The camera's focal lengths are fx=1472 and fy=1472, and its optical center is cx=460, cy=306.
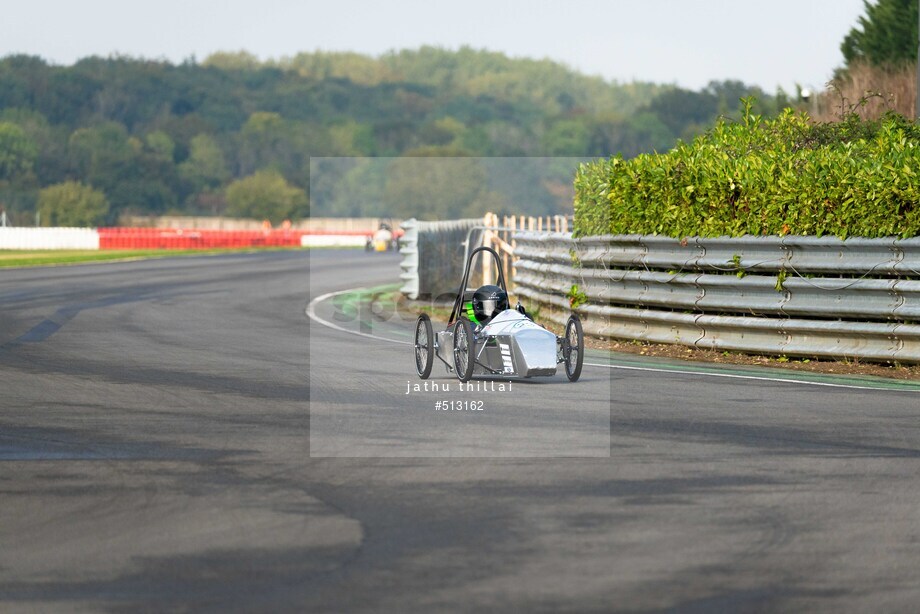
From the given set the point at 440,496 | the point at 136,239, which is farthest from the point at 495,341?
the point at 136,239

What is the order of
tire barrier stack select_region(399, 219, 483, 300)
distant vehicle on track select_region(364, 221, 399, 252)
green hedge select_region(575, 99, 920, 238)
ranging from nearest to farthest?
green hedge select_region(575, 99, 920, 238)
tire barrier stack select_region(399, 219, 483, 300)
distant vehicle on track select_region(364, 221, 399, 252)

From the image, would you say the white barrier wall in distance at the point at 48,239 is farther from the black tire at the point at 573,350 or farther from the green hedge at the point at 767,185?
the black tire at the point at 573,350

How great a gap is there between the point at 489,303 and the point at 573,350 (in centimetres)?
112

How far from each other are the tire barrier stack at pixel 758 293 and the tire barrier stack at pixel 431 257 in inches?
334

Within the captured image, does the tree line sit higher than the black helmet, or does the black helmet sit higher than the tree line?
the tree line

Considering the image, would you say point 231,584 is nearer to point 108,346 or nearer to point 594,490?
point 594,490

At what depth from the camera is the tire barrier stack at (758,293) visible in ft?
50.0

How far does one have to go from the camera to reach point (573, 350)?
13586 millimetres

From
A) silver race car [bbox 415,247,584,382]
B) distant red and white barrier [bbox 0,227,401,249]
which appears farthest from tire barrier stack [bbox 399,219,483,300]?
distant red and white barrier [bbox 0,227,401,249]

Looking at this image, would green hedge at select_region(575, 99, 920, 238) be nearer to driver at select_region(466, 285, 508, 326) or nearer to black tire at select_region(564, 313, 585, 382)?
black tire at select_region(564, 313, 585, 382)

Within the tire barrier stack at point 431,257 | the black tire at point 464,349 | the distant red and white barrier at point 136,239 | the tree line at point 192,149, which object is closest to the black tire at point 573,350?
the black tire at point 464,349

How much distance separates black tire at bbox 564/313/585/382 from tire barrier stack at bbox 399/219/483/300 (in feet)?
42.0

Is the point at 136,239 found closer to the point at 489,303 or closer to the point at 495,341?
the point at 489,303

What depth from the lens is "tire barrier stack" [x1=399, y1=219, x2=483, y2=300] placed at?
27.9 m
